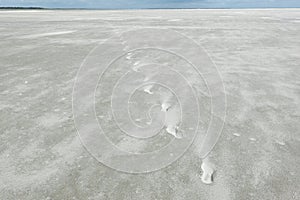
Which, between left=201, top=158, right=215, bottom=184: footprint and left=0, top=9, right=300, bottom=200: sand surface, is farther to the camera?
left=201, top=158, right=215, bottom=184: footprint

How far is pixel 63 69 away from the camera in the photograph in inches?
323

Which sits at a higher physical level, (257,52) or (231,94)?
(231,94)

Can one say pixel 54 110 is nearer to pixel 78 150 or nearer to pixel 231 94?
pixel 78 150

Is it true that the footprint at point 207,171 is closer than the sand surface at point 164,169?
No

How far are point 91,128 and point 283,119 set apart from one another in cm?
324

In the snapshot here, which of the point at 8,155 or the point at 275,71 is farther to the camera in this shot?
the point at 275,71

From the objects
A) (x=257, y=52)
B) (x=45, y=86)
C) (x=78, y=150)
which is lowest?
(x=257, y=52)

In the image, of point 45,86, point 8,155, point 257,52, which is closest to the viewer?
point 8,155

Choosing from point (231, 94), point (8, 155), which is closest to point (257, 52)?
point (231, 94)

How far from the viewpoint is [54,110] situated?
513 cm

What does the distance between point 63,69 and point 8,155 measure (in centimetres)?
489

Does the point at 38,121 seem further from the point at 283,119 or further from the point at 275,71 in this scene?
the point at 275,71

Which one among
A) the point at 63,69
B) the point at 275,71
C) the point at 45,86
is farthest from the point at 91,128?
the point at 275,71

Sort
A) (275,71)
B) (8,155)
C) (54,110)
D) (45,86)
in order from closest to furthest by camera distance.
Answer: (8,155)
(54,110)
(45,86)
(275,71)
